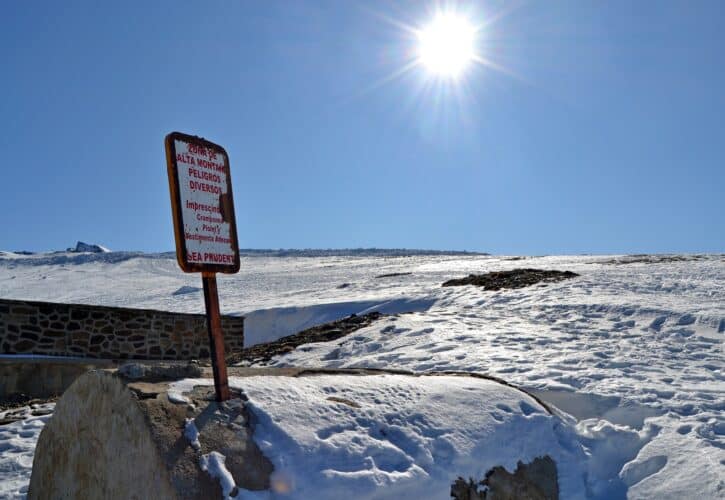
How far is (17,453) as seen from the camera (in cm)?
603

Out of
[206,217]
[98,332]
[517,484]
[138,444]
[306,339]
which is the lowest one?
[517,484]

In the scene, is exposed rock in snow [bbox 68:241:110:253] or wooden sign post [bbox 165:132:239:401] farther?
exposed rock in snow [bbox 68:241:110:253]

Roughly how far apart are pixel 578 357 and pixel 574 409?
2057mm

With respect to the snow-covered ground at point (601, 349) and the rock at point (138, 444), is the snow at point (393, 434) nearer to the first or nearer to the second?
the rock at point (138, 444)

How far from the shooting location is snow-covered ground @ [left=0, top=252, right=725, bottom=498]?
5219mm

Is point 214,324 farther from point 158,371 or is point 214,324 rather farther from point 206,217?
point 206,217

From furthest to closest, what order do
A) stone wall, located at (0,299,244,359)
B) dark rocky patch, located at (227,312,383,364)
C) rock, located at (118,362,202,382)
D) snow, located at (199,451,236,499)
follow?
dark rocky patch, located at (227,312,383,364) < stone wall, located at (0,299,244,359) < rock, located at (118,362,202,382) < snow, located at (199,451,236,499)

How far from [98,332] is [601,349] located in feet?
27.5

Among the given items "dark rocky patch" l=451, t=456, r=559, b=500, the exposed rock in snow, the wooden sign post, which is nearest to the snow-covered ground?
"dark rocky patch" l=451, t=456, r=559, b=500

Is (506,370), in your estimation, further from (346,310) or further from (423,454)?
(346,310)

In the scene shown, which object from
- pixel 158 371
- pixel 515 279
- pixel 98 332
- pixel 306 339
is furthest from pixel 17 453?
pixel 515 279

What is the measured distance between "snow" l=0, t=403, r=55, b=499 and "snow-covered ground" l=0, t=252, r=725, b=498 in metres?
4.22

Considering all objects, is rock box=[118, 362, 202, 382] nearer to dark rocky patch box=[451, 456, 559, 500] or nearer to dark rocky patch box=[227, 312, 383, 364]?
dark rocky patch box=[451, 456, 559, 500]

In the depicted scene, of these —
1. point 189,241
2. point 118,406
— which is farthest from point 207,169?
point 118,406
